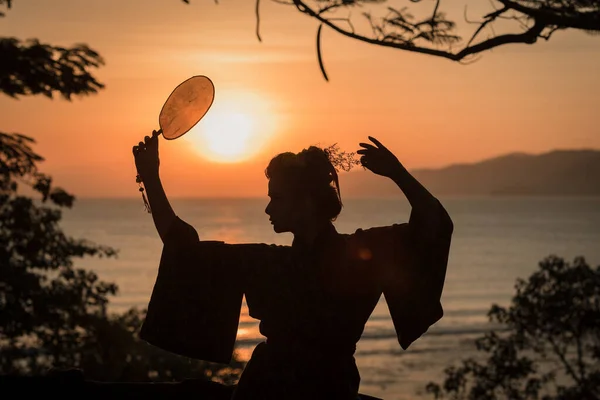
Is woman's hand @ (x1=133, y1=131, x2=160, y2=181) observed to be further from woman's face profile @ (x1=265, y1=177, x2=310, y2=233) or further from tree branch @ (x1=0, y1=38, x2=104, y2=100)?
tree branch @ (x1=0, y1=38, x2=104, y2=100)

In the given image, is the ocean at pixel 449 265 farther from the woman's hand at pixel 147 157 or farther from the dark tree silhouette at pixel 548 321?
the woman's hand at pixel 147 157

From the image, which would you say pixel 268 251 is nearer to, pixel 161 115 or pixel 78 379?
pixel 161 115

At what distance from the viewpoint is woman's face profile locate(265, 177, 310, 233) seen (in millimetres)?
3477

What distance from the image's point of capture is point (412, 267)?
3.43 meters

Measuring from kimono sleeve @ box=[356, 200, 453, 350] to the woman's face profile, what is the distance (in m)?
0.26

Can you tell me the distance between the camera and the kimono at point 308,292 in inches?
134

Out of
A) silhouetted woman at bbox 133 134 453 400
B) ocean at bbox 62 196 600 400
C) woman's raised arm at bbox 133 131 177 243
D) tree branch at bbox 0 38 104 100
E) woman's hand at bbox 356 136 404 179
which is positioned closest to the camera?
woman's hand at bbox 356 136 404 179

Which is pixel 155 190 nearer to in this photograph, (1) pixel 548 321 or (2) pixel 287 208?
(2) pixel 287 208

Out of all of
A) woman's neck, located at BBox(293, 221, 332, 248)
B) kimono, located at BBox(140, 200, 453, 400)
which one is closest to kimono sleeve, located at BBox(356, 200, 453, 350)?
kimono, located at BBox(140, 200, 453, 400)

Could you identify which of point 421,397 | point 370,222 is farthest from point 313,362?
point 370,222

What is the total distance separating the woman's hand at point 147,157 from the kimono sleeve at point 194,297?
215 millimetres

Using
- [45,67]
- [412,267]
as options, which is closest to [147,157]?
[412,267]

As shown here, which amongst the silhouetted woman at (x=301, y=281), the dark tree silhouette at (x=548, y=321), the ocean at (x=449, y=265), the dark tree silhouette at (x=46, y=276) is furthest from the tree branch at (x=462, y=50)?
the ocean at (x=449, y=265)

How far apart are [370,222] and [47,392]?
403 feet
